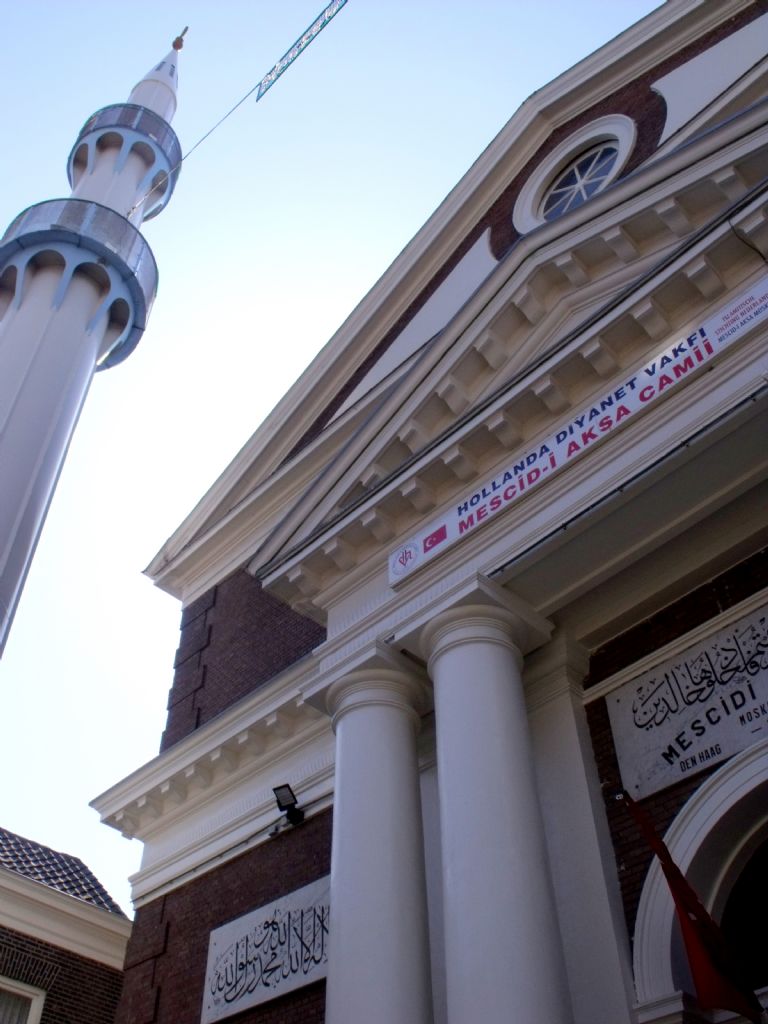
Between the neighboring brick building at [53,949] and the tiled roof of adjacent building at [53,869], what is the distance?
1.6 inches

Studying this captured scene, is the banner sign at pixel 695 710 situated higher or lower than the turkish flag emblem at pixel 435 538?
lower

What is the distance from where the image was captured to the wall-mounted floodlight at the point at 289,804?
12031mm

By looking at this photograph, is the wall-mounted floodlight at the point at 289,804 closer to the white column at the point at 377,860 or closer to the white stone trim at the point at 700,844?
the white column at the point at 377,860

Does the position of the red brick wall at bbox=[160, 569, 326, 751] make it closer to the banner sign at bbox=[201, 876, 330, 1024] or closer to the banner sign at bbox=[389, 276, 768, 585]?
the banner sign at bbox=[201, 876, 330, 1024]

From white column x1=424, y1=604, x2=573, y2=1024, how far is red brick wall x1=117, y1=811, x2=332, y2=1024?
337 cm

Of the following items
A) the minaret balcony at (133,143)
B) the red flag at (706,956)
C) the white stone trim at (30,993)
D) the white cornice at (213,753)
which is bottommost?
the red flag at (706,956)

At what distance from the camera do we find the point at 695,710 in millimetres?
8922

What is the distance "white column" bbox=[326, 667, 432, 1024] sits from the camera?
8219mm

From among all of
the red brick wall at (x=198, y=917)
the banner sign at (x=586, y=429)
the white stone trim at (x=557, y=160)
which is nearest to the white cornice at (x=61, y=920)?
the red brick wall at (x=198, y=917)

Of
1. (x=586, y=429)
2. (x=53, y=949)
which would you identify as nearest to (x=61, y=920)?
(x=53, y=949)

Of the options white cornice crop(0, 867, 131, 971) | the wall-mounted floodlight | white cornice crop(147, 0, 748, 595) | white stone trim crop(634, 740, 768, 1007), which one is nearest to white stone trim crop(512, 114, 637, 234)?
white cornice crop(147, 0, 748, 595)

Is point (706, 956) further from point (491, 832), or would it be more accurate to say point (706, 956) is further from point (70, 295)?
point (70, 295)

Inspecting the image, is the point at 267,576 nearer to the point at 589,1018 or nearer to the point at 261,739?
the point at 261,739

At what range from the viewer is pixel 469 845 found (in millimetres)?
8094
